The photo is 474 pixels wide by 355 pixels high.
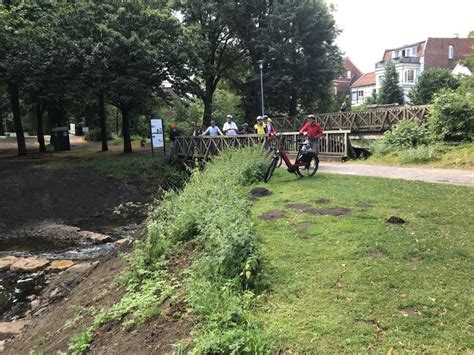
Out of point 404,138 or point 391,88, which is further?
point 391,88

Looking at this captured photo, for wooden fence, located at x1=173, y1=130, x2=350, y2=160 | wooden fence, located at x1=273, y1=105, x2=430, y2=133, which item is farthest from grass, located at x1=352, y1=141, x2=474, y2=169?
wooden fence, located at x1=273, y1=105, x2=430, y2=133

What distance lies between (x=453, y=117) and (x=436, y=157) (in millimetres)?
2154

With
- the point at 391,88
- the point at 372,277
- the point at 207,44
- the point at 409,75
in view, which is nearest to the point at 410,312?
the point at 372,277

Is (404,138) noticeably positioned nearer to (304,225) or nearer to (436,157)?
(436,157)

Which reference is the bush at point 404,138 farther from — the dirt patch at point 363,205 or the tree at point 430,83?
the tree at point 430,83

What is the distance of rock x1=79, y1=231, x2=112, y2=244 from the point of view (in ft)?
37.0

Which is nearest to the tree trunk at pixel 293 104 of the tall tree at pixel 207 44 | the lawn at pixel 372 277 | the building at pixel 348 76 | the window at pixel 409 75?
the tall tree at pixel 207 44

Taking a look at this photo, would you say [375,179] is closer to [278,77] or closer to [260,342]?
[260,342]

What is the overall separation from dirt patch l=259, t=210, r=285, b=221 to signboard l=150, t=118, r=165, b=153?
1543 centimetres

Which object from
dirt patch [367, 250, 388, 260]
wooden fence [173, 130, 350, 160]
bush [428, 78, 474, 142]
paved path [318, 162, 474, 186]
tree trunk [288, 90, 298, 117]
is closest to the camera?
dirt patch [367, 250, 388, 260]

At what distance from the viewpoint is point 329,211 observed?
24.0ft

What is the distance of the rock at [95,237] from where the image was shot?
37.0ft

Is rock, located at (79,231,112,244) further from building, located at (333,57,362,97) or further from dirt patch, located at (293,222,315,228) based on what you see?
building, located at (333,57,362,97)

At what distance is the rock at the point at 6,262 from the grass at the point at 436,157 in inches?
474
